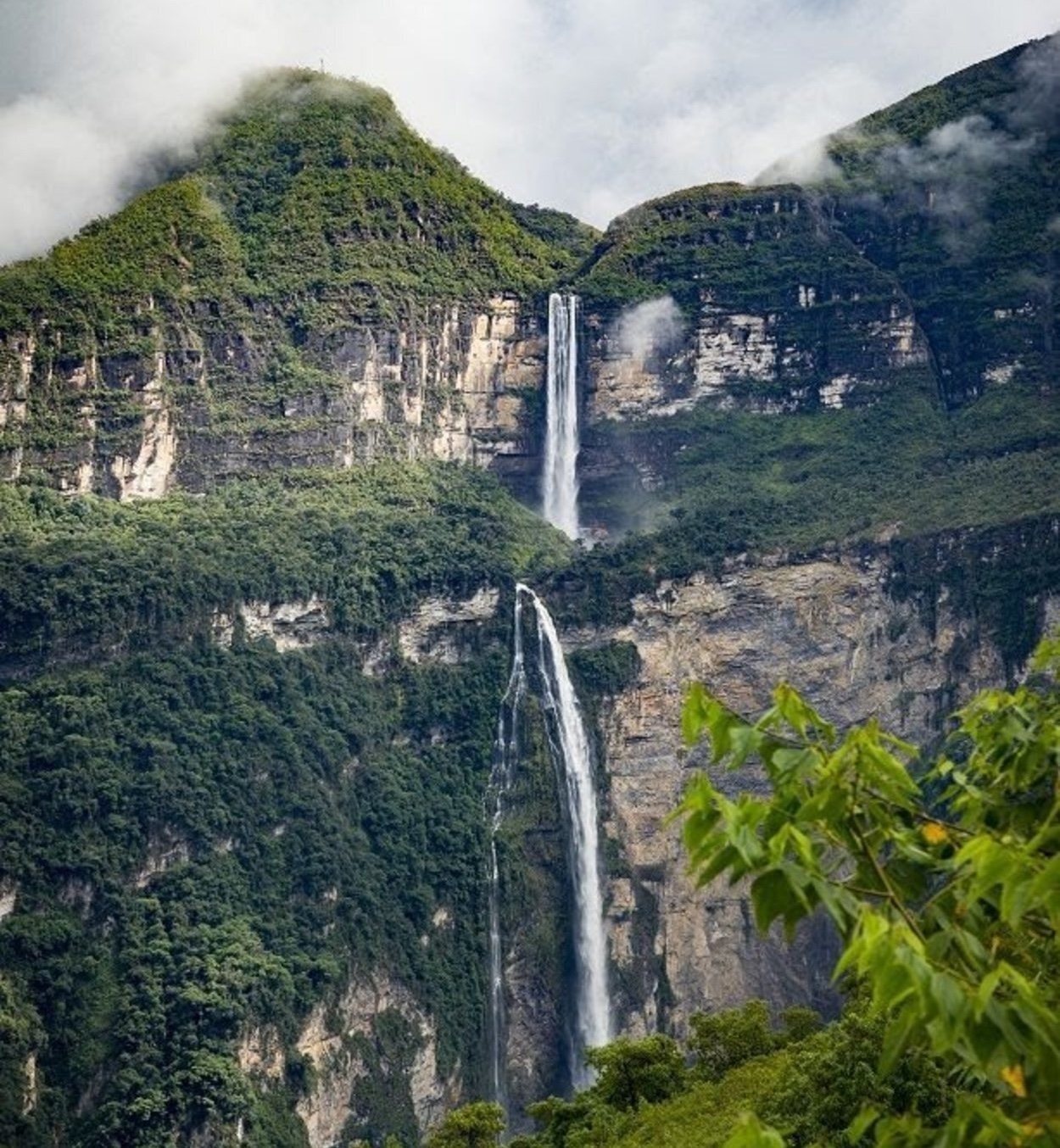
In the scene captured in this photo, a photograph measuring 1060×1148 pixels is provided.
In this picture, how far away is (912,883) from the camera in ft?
17.7

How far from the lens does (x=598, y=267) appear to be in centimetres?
7231

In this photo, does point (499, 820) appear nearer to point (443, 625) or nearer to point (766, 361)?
point (443, 625)

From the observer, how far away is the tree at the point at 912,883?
178 inches

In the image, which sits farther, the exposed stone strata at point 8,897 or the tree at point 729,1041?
the exposed stone strata at point 8,897

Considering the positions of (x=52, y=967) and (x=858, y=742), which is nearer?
(x=858, y=742)

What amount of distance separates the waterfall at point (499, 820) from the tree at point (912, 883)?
154 ft

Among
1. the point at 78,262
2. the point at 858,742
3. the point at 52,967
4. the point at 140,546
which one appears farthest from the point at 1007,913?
the point at 78,262

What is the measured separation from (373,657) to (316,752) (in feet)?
14.4

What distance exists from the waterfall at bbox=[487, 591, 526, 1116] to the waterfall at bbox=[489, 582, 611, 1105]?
26mm

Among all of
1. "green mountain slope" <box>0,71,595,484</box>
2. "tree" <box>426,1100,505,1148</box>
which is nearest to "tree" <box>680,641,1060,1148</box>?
"tree" <box>426,1100,505,1148</box>

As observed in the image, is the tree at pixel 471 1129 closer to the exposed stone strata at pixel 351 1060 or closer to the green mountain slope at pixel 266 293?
the exposed stone strata at pixel 351 1060

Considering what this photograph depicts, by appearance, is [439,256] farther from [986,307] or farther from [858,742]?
[858,742]

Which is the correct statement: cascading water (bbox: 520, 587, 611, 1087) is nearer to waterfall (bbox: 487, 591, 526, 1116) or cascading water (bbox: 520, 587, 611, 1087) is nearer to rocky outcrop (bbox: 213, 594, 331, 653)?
waterfall (bbox: 487, 591, 526, 1116)

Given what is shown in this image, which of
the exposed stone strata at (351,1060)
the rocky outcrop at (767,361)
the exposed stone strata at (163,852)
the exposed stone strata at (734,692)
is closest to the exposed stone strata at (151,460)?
the exposed stone strata at (163,852)
